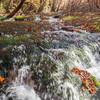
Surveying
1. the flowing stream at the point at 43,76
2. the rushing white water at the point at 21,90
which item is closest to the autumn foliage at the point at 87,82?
the flowing stream at the point at 43,76

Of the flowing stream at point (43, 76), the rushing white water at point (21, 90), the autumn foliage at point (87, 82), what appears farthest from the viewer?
the autumn foliage at point (87, 82)

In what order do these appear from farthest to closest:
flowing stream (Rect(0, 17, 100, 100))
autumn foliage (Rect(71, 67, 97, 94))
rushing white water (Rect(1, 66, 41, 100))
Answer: autumn foliage (Rect(71, 67, 97, 94)) < flowing stream (Rect(0, 17, 100, 100)) < rushing white water (Rect(1, 66, 41, 100))

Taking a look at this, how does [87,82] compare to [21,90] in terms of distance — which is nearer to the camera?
[21,90]

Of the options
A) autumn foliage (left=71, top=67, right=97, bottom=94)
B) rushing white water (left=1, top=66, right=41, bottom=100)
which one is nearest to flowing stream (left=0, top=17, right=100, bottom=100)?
rushing white water (left=1, top=66, right=41, bottom=100)

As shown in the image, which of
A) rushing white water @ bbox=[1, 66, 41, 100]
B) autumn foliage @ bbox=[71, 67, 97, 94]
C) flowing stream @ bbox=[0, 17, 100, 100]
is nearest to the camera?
rushing white water @ bbox=[1, 66, 41, 100]

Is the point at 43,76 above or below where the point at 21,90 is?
above

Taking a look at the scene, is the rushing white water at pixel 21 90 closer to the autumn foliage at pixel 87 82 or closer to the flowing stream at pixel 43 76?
the flowing stream at pixel 43 76

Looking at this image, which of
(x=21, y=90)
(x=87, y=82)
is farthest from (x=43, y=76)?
(x=87, y=82)

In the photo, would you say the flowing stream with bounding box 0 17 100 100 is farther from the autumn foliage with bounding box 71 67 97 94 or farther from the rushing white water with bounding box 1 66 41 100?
the autumn foliage with bounding box 71 67 97 94

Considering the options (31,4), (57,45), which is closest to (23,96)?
(57,45)

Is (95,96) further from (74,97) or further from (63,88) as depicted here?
(63,88)

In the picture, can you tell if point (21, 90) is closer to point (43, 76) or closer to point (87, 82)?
point (43, 76)

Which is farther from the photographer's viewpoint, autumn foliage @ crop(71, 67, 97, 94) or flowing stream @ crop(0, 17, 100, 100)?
autumn foliage @ crop(71, 67, 97, 94)

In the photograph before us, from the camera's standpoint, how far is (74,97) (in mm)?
2584
